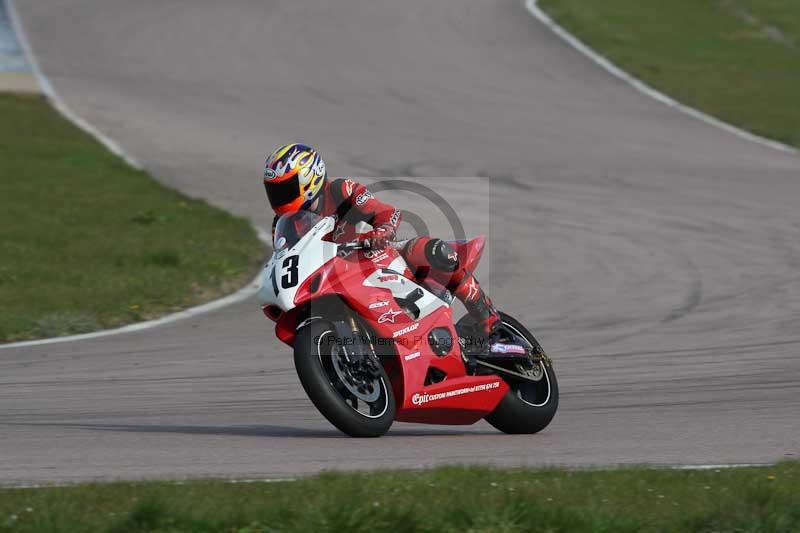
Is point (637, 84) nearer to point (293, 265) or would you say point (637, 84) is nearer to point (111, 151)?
point (111, 151)

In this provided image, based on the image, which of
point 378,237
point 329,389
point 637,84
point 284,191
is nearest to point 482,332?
point 378,237

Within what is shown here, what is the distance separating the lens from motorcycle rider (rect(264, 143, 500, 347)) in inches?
289

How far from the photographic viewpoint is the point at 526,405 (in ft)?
26.7

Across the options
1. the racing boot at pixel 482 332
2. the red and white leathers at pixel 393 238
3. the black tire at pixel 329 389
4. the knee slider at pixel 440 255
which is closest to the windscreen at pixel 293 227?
the red and white leathers at pixel 393 238

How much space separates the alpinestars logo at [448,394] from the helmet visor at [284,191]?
1320mm

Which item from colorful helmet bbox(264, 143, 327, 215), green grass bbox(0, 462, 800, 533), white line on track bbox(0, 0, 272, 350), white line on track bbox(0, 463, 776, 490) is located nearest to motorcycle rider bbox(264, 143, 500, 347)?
colorful helmet bbox(264, 143, 327, 215)

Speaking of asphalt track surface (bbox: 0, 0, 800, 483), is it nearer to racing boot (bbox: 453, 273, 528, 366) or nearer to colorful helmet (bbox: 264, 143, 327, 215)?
racing boot (bbox: 453, 273, 528, 366)

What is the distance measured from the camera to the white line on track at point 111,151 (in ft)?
39.4

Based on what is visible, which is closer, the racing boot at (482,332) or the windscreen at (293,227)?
the windscreen at (293,227)

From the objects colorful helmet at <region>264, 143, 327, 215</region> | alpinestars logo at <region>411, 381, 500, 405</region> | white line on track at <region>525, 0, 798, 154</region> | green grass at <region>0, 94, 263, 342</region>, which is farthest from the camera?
white line on track at <region>525, 0, 798, 154</region>

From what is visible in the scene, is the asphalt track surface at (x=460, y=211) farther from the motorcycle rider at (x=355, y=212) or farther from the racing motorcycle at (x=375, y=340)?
the motorcycle rider at (x=355, y=212)

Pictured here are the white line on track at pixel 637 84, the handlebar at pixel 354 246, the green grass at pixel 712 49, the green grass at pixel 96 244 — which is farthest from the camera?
the green grass at pixel 712 49

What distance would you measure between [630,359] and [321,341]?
175 inches

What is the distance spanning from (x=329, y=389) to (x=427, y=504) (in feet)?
4.66
